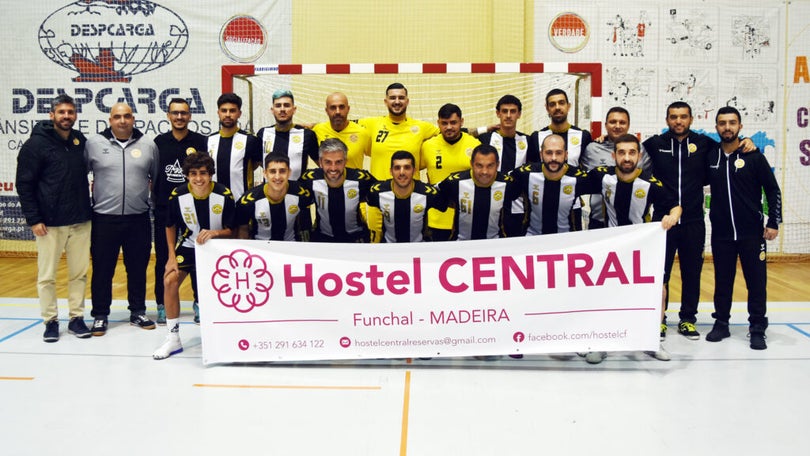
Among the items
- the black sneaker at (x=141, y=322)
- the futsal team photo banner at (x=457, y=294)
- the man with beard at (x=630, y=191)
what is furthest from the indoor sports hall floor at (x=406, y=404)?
the man with beard at (x=630, y=191)

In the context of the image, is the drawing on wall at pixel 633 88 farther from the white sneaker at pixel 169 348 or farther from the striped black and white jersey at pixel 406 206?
the white sneaker at pixel 169 348

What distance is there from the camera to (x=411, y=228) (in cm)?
527

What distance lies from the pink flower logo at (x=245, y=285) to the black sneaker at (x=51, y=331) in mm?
1884

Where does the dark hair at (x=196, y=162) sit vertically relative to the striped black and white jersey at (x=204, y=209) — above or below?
above

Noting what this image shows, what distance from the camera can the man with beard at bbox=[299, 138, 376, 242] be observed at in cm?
521

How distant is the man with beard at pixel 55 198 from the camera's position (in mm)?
5590

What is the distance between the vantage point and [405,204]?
520 centimetres

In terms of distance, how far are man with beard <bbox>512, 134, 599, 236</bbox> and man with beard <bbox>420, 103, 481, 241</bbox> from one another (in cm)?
63

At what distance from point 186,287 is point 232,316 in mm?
3641

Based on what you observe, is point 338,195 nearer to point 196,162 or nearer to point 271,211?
point 271,211

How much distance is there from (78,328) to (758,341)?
19.0ft

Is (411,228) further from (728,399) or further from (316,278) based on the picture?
(728,399)

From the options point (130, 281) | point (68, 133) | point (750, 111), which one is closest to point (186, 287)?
point (130, 281)

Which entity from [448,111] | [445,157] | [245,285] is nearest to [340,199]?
[245,285]
